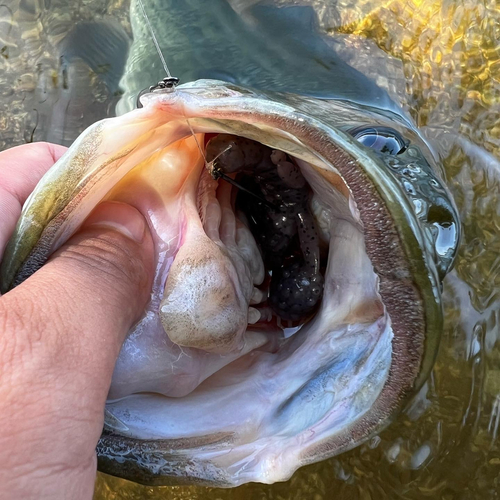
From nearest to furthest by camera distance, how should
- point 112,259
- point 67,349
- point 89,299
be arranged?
point 67,349
point 89,299
point 112,259

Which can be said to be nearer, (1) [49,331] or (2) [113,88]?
(1) [49,331]

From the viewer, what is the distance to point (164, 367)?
1212mm

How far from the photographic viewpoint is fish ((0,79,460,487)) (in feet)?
2.99

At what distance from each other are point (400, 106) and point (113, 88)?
1.26 metres

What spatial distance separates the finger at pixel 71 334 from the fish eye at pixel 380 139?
0.67m

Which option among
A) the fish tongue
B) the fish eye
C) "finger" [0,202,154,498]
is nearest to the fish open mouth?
the fish tongue

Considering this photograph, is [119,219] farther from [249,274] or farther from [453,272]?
[453,272]

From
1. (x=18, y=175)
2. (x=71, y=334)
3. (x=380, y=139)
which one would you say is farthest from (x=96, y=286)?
(x=380, y=139)

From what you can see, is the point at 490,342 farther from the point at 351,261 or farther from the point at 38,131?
the point at 38,131

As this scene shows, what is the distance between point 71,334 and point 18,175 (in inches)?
30.0

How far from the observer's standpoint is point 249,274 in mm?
1310

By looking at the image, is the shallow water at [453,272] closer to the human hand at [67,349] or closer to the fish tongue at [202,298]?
the fish tongue at [202,298]

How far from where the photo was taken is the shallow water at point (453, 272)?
1.62m

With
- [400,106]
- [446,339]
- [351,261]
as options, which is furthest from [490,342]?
[400,106]
